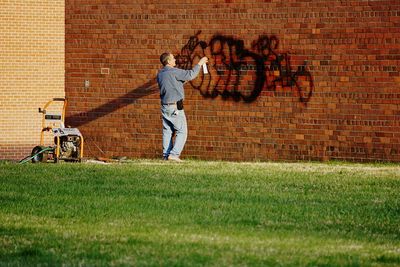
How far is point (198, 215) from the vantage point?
12180 millimetres

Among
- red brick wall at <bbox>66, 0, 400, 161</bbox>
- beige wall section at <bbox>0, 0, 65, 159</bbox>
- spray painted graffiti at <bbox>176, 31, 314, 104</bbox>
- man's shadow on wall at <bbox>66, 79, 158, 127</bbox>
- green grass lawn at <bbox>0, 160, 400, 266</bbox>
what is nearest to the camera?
green grass lawn at <bbox>0, 160, 400, 266</bbox>

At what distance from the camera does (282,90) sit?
66.5ft

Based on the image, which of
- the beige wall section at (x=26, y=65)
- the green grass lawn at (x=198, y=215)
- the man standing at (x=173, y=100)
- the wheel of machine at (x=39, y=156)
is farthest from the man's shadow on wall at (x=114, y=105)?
the green grass lawn at (x=198, y=215)

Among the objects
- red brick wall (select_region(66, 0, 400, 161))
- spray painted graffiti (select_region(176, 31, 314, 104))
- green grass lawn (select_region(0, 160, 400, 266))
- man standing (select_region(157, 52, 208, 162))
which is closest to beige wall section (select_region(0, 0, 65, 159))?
red brick wall (select_region(66, 0, 400, 161))

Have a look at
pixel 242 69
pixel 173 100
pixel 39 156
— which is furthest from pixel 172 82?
pixel 39 156

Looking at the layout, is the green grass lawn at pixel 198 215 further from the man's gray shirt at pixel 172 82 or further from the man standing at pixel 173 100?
the man's gray shirt at pixel 172 82

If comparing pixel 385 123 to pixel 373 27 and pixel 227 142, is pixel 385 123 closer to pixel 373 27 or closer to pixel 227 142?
pixel 373 27

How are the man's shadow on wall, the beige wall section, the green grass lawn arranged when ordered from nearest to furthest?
the green grass lawn → the man's shadow on wall → the beige wall section

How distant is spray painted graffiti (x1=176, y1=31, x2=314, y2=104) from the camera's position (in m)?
20.2

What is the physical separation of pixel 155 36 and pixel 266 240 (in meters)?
11.6

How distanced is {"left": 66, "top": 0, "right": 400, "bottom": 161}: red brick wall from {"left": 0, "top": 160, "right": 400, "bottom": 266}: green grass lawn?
192 centimetres

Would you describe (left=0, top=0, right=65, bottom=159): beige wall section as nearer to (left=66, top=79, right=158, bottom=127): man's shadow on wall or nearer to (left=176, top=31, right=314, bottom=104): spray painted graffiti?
(left=66, top=79, right=158, bottom=127): man's shadow on wall

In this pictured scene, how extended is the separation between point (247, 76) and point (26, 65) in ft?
16.8

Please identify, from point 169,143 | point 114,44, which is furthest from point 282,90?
point 114,44
